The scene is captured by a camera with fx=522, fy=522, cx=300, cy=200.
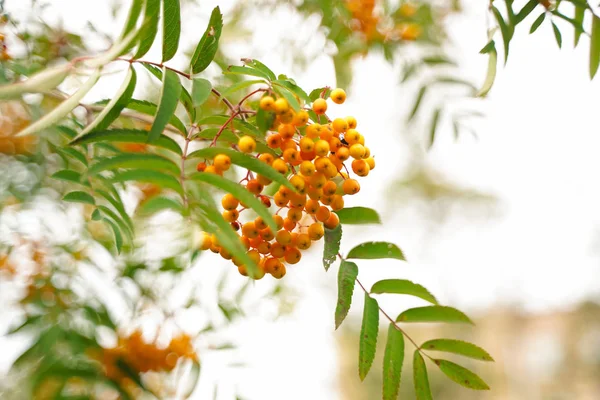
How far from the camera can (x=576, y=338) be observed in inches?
419

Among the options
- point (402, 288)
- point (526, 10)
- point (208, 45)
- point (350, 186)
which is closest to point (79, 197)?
point (208, 45)

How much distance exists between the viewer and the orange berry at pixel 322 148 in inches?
30.5

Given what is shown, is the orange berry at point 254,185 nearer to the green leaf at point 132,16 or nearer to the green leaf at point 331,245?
the green leaf at point 331,245

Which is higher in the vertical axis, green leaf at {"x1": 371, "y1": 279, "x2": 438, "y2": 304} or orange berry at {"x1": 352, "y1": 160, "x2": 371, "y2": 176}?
orange berry at {"x1": 352, "y1": 160, "x2": 371, "y2": 176}

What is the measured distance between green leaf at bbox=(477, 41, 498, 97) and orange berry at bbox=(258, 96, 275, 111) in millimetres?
447

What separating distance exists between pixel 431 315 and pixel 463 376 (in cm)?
12

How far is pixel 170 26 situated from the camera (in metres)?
0.74

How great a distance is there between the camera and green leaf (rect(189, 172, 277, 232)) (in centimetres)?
66

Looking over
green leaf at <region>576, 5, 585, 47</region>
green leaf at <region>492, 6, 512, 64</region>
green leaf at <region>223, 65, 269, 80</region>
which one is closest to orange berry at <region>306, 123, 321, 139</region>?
green leaf at <region>223, 65, 269, 80</region>

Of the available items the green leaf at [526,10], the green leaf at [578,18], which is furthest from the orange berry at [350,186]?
the green leaf at [578,18]


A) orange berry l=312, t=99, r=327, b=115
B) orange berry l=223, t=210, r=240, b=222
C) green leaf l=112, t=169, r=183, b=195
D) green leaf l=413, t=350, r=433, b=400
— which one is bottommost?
green leaf l=413, t=350, r=433, b=400

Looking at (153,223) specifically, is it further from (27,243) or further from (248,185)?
(248,185)

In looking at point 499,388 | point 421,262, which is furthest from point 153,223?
point 499,388

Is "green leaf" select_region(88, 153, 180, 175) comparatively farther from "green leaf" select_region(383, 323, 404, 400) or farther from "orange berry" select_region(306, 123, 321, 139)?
"green leaf" select_region(383, 323, 404, 400)
